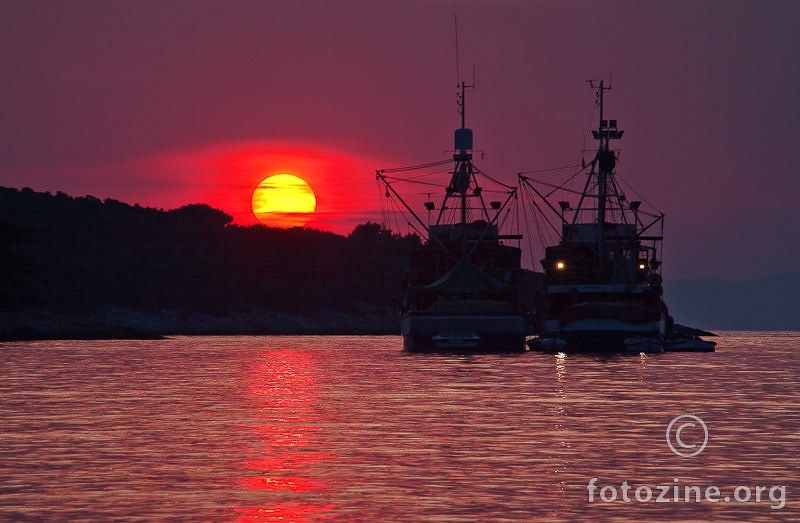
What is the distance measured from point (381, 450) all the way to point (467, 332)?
4209 inches

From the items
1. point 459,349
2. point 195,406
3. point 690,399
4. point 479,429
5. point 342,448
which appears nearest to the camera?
point 342,448

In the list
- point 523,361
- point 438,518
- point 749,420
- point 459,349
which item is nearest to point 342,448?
point 438,518

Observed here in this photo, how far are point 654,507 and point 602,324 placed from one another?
121m

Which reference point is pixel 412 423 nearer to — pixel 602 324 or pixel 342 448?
pixel 342 448

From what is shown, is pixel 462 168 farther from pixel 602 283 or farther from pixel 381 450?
pixel 381 450

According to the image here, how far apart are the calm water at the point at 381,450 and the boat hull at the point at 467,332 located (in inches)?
2533

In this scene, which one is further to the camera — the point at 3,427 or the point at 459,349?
the point at 459,349

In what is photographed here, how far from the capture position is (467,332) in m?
149

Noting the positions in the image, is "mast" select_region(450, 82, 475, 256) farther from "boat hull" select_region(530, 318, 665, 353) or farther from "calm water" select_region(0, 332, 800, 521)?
"calm water" select_region(0, 332, 800, 521)

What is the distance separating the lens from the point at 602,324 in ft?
495

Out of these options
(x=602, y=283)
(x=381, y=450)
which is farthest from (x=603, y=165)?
(x=381, y=450)

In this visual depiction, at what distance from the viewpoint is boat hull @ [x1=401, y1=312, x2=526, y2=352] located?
489 ft

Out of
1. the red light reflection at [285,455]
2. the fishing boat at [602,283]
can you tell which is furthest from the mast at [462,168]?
the red light reflection at [285,455]

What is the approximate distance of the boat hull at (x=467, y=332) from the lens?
149 m
